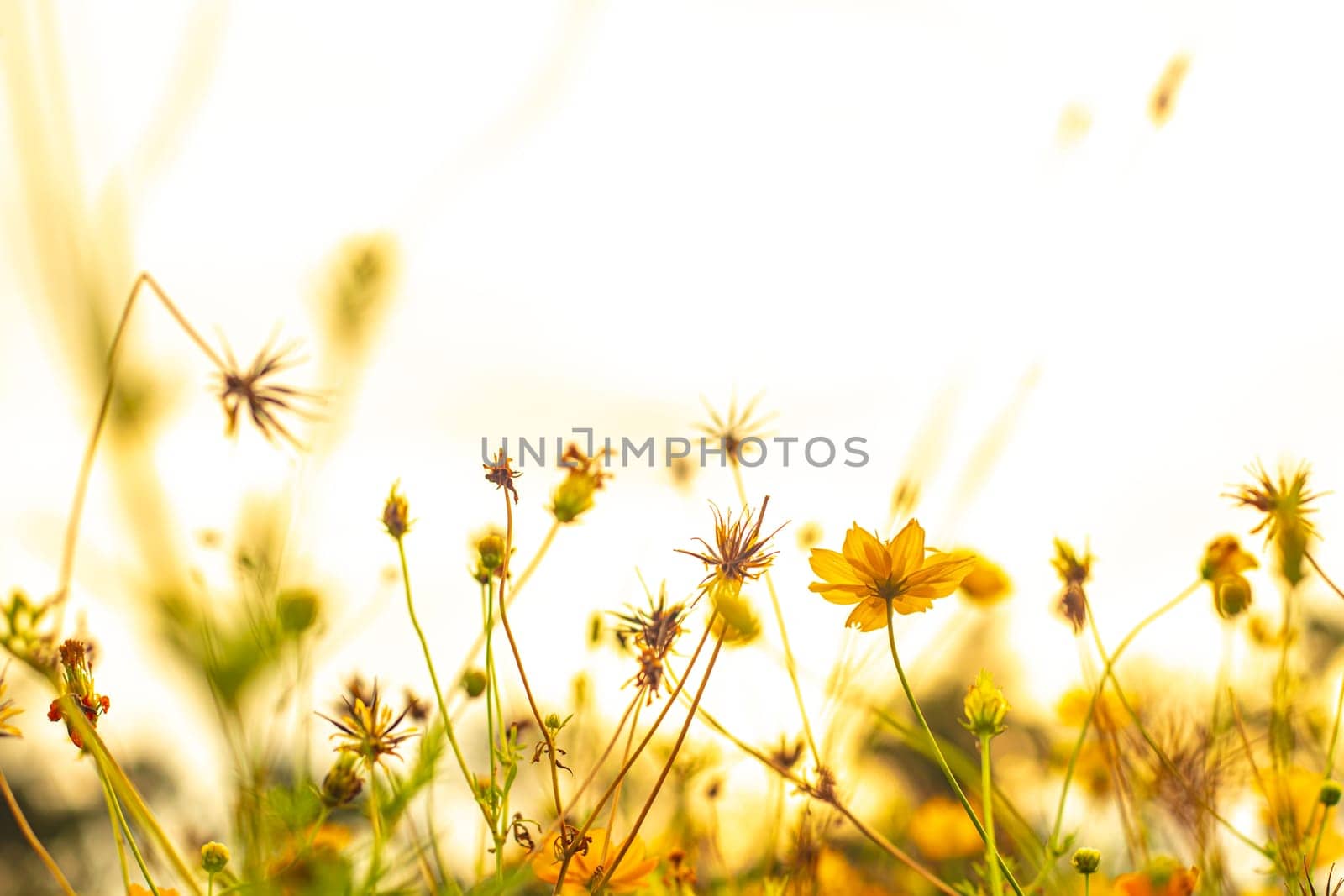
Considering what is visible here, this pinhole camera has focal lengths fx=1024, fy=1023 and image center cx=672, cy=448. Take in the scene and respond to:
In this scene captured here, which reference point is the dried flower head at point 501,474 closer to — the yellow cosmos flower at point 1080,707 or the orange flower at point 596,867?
the orange flower at point 596,867

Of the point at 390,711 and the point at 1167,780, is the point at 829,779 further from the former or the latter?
the point at 1167,780

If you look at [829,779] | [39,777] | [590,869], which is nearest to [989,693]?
[829,779]

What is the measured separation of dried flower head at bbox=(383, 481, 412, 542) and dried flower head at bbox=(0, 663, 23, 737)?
0.23m

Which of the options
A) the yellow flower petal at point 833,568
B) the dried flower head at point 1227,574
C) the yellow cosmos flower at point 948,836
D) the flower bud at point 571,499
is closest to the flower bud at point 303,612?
the flower bud at point 571,499

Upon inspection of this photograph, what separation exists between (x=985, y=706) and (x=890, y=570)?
102 mm

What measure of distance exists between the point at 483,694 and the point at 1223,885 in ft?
2.07

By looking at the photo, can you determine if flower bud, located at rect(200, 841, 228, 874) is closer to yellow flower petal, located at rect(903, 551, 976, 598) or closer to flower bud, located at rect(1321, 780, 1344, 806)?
yellow flower petal, located at rect(903, 551, 976, 598)

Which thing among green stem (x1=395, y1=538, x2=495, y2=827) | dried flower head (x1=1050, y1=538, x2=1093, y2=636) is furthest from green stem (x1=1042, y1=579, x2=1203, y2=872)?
green stem (x1=395, y1=538, x2=495, y2=827)

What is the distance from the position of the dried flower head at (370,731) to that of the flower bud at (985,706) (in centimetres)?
34

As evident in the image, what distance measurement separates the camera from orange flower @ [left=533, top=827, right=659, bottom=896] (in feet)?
2.11

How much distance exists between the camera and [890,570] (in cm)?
67

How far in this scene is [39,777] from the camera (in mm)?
2039

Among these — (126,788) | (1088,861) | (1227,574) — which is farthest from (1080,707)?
(126,788)

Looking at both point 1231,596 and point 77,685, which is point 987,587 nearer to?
point 1231,596
